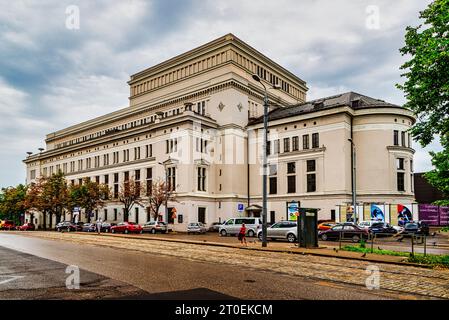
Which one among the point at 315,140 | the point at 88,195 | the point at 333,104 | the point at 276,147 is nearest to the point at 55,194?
the point at 88,195

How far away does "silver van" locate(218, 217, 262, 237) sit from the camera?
38.3 m

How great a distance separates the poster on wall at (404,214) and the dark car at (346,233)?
16.9m

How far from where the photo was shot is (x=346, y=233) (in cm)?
3077

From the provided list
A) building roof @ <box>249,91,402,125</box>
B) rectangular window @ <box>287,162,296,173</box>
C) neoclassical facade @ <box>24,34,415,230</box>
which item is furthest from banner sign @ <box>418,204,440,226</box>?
rectangular window @ <box>287,162,296,173</box>

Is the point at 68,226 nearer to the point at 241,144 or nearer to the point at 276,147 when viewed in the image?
the point at 241,144

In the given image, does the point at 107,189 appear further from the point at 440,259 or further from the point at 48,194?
the point at 440,259

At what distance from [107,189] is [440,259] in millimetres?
54694

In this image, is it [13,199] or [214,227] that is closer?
[214,227]

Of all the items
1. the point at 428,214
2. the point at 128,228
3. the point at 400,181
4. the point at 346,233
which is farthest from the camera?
the point at 400,181

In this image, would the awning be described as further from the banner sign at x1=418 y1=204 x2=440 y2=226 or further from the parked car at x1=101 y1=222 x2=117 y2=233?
the banner sign at x1=418 y1=204 x2=440 y2=226

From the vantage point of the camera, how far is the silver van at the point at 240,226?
1510 inches

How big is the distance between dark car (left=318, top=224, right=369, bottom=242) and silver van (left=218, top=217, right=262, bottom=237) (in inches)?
277

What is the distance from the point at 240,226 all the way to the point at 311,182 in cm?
1733
